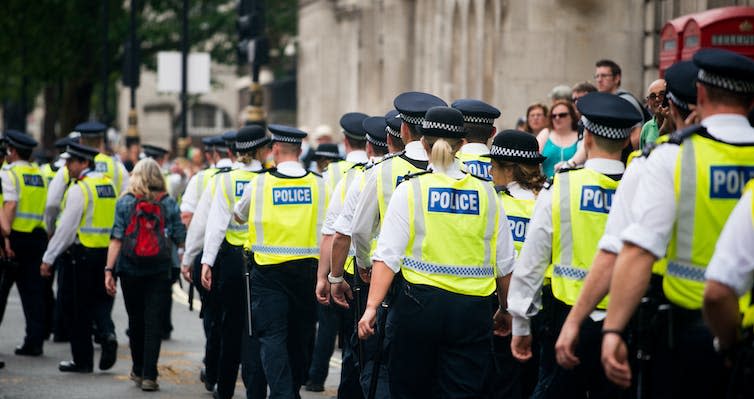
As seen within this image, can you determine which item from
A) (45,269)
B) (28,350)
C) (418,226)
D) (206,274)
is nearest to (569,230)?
(418,226)

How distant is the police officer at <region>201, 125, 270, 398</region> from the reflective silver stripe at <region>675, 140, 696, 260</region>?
5.14m

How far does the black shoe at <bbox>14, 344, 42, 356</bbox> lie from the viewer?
12.8 metres

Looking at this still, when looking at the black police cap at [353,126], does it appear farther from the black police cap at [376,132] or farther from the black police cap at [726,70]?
the black police cap at [726,70]

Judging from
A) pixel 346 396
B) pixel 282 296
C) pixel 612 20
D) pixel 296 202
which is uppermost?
pixel 612 20

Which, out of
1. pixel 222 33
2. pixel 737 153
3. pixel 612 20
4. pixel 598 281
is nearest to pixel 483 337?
pixel 598 281

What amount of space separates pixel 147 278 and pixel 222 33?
30303mm

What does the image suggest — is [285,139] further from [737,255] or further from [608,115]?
[737,255]

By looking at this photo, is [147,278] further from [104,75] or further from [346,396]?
Answer: [104,75]

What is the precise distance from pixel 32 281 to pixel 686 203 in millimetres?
9278

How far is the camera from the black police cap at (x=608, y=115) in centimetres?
643

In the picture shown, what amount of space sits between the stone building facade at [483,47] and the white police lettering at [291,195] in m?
7.50

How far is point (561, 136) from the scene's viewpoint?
11812 millimetres

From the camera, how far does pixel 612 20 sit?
18.8 m

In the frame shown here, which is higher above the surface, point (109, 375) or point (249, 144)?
point (249, 144)
